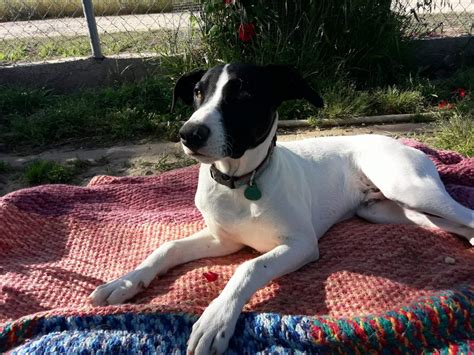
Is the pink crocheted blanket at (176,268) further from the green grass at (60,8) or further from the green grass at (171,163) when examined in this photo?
the green grass at (60,8)

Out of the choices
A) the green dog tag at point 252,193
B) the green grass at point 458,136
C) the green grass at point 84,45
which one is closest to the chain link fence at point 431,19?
the green grass at point 458,136

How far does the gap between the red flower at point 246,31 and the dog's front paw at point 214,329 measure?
381 centimetres

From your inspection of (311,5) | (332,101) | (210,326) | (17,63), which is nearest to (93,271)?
(210,326)

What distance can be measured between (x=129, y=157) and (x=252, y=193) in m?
2.31

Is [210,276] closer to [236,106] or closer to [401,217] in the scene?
[236,106]

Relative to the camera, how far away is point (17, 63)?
20.7 feet

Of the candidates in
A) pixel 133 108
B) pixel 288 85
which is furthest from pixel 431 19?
pixel 288 85

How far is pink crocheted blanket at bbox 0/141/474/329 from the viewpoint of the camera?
2.52 m

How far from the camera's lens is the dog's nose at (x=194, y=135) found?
221cm

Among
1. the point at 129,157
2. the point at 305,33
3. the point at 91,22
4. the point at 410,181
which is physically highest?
the point at 91,22

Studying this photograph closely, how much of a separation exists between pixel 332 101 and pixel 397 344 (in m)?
3.49

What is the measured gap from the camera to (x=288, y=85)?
2754 mm

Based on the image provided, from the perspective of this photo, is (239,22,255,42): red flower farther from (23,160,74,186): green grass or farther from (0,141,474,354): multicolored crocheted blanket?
(23,160,74,186): green grass

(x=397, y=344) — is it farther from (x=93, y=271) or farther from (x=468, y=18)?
(x=468, y=18)
